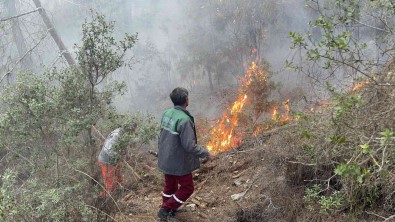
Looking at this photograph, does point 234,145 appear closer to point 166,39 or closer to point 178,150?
point 178,150

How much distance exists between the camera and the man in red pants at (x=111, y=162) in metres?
4.78

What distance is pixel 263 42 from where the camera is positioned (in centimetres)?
1752

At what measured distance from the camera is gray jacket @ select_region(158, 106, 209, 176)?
14.5ft

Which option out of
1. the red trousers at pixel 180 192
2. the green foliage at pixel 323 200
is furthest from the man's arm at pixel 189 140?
the green foliage at pixel 323 200

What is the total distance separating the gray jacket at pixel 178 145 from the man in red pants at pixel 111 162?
64cm

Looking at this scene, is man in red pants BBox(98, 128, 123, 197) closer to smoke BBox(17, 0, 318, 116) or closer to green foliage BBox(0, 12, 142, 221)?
green foliage BBox(0, 12, 142, 221)

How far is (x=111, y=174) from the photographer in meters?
4.93

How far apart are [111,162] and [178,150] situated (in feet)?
3.23

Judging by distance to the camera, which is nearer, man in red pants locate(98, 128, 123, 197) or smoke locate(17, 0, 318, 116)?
man in red pants locate(98, 128, 123, 197)

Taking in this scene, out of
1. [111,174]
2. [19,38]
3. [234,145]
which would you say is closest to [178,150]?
[111,174]

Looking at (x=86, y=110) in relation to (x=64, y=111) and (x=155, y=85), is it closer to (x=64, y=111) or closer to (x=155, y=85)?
(x=64, y=111)

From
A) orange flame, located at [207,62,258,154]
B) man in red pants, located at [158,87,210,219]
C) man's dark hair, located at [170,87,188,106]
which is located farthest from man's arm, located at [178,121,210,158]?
orange flame, located at [207,62,258,154]

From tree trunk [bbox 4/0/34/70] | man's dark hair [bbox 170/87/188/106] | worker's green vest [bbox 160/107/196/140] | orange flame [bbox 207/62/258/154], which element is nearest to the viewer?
worker's green vest [bbox 160/107/196/140]

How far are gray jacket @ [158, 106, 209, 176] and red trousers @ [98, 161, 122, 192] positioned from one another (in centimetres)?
69
